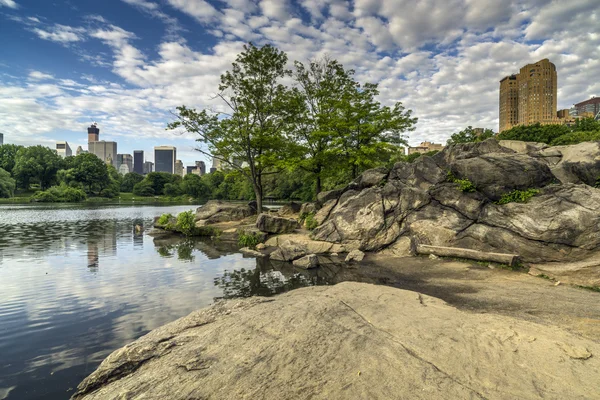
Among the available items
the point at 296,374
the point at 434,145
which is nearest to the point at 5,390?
the point at 296,374

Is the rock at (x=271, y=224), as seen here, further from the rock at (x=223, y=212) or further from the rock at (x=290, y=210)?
the rock at (x=223, y=212)

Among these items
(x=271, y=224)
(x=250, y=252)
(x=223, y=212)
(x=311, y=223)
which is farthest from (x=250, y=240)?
(x=223, y=212)

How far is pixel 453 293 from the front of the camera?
36.5 ft

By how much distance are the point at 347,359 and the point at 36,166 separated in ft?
386

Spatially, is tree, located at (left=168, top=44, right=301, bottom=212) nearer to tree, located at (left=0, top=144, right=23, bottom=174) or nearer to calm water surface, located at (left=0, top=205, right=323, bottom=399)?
calm water surface, located at (left=0, top=205, right=323, bottom=399)

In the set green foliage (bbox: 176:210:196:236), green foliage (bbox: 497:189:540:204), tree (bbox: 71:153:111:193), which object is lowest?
green foliage (bbox: 176:210:196:236)

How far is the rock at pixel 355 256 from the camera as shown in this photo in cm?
1753

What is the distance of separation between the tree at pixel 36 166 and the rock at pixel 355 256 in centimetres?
11021

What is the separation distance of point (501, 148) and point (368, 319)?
1933 cm

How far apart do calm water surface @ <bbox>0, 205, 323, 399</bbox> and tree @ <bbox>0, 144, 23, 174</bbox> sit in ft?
348

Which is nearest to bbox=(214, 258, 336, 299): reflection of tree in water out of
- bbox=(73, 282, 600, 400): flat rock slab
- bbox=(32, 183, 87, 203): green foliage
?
bbox=(73, 282, 600, 400): flat rock slab

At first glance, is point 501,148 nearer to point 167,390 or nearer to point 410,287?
point 410,287

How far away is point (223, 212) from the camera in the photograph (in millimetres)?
33750

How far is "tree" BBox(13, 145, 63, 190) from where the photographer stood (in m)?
89.0
